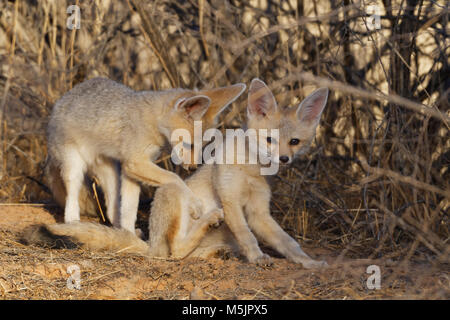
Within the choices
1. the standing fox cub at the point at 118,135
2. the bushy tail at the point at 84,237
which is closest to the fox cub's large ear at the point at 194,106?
the standing fox cub at the point at 118,135

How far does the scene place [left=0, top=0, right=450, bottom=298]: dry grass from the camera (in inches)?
154

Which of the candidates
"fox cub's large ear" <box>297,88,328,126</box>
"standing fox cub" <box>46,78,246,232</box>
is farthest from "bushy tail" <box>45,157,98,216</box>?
"fox cub's large ear" <box>297,88,328,126</box>

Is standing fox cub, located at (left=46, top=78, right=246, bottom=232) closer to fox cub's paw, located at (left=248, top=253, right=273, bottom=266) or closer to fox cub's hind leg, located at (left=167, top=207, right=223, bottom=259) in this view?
fox cub's hind leg, located at (left=167, top=207, right=223, bottom=259)

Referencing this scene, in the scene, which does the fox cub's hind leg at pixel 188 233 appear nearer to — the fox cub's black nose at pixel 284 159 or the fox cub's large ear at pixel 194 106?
the fox cub's black nose at pixel 284 159

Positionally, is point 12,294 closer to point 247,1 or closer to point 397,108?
point 397,108

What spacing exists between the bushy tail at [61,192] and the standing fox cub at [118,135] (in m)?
0.01

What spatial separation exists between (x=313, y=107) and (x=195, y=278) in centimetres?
167

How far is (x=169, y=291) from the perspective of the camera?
2.81 metres

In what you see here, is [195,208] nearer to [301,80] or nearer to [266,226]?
[266,226]

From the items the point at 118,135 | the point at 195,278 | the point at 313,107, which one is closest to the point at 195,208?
the point at 195,278

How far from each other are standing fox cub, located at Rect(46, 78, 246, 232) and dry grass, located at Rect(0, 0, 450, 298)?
0.46 metres

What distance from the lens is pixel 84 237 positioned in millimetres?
3432

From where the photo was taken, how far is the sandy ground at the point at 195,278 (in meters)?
2.61

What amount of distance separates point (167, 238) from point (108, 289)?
0.77 m
